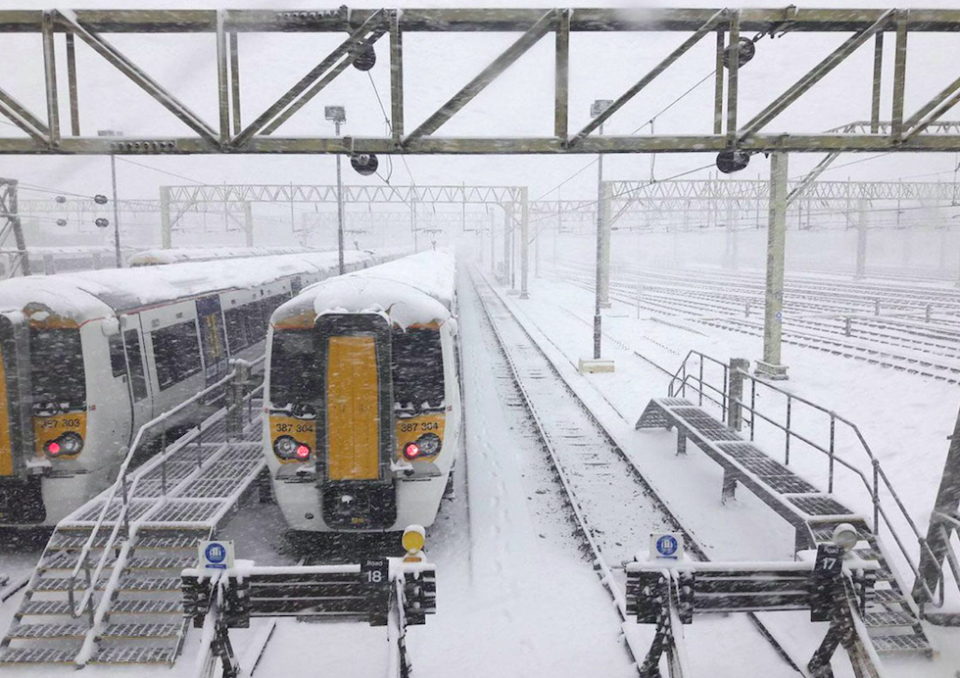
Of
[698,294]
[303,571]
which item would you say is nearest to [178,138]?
[303,571]

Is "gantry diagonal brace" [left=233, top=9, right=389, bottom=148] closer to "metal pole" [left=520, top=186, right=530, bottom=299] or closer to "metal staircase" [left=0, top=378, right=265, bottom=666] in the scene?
"metal staircase" [left=0, top=378, right=265, bottom=666]

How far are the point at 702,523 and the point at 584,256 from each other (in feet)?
424

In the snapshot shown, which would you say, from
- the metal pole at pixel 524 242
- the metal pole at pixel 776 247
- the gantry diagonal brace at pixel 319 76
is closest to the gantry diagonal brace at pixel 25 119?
the gantry diagonal brace at pixel 319 76

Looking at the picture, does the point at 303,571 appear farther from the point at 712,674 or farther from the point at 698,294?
the point at 698,294

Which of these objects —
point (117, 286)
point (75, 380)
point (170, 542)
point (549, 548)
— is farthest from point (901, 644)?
point (117, 286)

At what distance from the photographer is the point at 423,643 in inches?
261

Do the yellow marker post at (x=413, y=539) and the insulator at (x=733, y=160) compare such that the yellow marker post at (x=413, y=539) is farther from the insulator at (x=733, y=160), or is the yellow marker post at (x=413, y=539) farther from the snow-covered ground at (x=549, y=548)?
the insulator at (x=733, y=160)

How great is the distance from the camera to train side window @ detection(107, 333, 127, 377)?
8.91m

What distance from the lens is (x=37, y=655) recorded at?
633 centimetres

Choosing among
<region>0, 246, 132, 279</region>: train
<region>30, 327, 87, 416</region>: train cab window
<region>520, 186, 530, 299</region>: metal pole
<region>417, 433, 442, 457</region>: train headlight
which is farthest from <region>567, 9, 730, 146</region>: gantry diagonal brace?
<region>520, 186, 530, 299</region>: metal pole

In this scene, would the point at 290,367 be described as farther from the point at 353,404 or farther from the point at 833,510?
the point at 833,510

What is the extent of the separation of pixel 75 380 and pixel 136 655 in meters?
3.48

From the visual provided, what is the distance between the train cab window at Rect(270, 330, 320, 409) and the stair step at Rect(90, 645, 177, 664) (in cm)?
267

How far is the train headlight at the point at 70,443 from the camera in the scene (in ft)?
26.9
